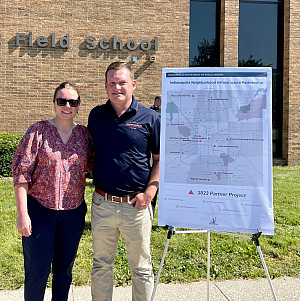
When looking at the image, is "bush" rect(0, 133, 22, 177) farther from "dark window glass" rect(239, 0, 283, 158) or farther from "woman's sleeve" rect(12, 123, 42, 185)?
"dark window glass" rect(239, 0, 283, 158)

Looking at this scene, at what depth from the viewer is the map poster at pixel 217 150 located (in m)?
2.68

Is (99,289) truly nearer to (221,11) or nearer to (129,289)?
(129,289)

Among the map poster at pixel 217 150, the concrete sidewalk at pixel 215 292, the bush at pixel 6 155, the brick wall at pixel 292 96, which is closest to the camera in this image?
the map poster at pixel 217 150

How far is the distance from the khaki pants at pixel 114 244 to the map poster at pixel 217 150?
0.22 m

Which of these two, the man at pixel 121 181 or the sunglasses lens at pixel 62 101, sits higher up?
the sunglasses lens at pixel 62 101

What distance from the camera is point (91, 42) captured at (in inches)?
417

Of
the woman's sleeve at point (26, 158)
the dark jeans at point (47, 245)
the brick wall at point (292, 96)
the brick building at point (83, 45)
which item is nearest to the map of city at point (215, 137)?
the dark jeans at point (47, 245)

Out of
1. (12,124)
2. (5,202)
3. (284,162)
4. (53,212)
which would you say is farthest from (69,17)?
(53,212)

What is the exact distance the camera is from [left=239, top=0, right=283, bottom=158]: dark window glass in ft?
40.8

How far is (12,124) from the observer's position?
1052cm

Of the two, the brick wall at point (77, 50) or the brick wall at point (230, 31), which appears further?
the brick wall at point (230, 31)

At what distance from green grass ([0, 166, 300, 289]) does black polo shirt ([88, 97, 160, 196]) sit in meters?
1.51

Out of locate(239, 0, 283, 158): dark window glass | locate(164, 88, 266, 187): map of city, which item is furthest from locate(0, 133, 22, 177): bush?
locate(239, 0, 283, 158): dark window glass

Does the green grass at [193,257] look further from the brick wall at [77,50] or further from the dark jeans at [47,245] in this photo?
the brick wall at [77,50]
